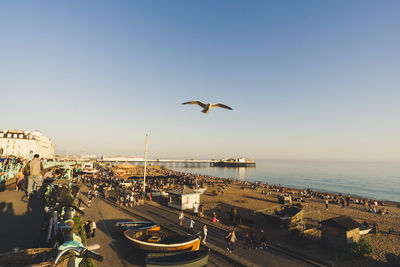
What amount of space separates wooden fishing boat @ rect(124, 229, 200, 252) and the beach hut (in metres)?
11.1

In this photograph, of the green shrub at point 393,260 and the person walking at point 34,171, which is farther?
the green shrub at point 393,260

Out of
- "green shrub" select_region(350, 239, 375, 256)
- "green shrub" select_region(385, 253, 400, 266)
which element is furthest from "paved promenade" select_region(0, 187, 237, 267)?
"green shrub" select_region(385, 253, 400, 266)

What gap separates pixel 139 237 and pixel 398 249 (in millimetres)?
22238

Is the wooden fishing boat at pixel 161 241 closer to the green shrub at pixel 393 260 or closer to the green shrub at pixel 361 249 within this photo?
the green shrub at pixel 361 249

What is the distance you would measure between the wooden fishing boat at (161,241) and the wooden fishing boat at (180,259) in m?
0.51

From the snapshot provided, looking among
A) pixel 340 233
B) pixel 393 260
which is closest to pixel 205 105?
pixel 340 233

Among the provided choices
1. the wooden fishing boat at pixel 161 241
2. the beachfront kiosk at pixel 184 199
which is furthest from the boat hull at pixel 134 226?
the beachfront kiosk at pixel 184 199

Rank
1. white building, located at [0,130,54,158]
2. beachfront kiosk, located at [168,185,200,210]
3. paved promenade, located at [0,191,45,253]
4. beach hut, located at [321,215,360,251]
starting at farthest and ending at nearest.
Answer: white building, located at [0,130,54,158] < beachfront kiosk, located at [168,185,200,210] < beach hut, located at [321,215,360,251] < paved promenade, located at [0,191,45,253]

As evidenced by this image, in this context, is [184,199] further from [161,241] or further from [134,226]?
[161,241]

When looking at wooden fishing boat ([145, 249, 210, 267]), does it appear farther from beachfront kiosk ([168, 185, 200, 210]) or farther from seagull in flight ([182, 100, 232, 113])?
beachfront kiosk ([168, 185, 200, 210])

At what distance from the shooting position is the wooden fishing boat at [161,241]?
39.6 feet

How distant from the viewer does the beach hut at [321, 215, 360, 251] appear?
1501cm

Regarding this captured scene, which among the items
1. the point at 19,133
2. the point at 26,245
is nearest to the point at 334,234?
the point at 26,245

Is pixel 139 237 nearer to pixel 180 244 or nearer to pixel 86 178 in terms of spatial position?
pixel 180 244
